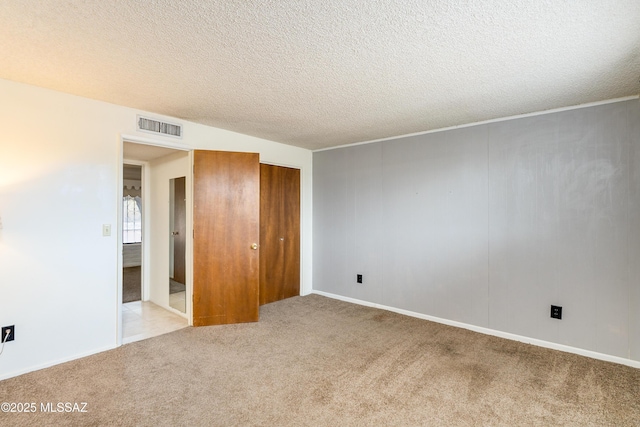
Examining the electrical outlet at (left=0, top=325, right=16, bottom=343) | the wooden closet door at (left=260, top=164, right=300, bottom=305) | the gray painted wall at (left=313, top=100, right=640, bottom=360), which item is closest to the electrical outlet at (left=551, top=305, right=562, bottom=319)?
the gray painted wall at (left=313, top=100, right=640, bottom=360)

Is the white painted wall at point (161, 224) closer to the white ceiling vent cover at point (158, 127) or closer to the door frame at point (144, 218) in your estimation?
the door frame at point (144, 218)

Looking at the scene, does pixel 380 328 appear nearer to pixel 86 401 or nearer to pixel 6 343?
pixel 86 401

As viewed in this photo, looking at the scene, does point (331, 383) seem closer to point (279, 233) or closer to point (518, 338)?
point (518, 338)

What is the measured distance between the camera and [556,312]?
3.03 metres

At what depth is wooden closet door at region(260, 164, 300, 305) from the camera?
179 inches

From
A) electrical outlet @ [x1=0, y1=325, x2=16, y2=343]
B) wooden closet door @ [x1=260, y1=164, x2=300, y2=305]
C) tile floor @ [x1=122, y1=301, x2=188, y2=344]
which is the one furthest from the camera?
wooden closet door @ [x1=260, y1=164, x2=300, y2=305]

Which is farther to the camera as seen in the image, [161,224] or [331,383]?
[161,224]

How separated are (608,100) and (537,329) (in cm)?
220

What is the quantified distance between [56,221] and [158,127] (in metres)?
1.25

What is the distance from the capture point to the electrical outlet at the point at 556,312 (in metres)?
3.01

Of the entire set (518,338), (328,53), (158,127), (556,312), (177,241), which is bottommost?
(518,338)

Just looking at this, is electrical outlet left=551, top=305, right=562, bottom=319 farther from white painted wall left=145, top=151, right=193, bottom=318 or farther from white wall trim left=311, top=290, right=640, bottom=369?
white painted wall left=145, top=151, right=193, bottom=318

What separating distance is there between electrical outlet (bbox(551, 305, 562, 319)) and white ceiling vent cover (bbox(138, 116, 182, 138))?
13.7ft

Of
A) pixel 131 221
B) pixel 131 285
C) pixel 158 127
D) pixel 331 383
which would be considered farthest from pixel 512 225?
pixel 131 221
